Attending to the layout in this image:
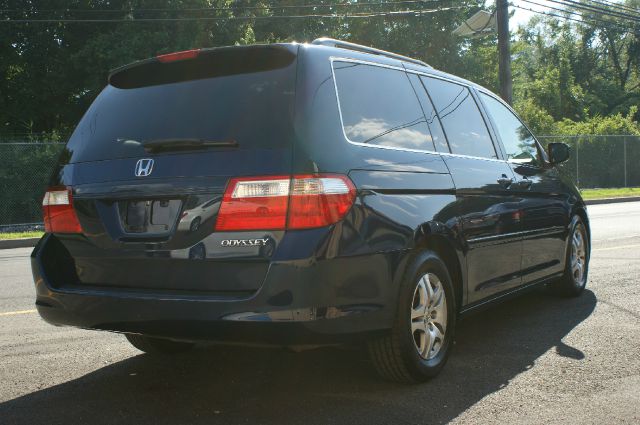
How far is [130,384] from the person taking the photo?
404 cm

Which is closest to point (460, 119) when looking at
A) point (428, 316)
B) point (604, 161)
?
point (428, 316)

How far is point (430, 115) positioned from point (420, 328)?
1.36 metres

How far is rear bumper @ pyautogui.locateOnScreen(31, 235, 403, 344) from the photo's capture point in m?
3.19

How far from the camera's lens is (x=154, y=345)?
461 centimetres

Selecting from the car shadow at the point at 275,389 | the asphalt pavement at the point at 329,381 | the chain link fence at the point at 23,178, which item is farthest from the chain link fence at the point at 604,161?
the car shadow at the point at 275,389

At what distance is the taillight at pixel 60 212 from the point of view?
3.72 meters

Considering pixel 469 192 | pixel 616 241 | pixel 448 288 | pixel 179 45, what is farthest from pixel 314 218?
pixel 179 45

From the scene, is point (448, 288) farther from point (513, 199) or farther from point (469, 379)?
point (513, 199)

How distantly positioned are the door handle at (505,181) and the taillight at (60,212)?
2814 mm

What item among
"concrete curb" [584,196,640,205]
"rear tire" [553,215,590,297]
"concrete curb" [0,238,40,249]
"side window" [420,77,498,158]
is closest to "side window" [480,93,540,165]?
"side window" [420,77,498,158]

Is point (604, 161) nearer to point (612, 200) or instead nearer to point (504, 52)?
point (612, 200)

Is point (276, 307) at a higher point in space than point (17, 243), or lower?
higher

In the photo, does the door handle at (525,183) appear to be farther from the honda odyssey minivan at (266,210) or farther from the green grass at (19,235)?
the green grass at (19,235)

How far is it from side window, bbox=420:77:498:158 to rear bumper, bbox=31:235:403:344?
135cm
